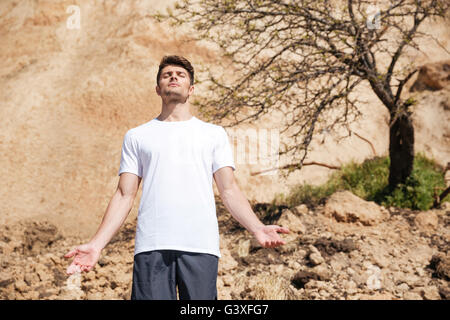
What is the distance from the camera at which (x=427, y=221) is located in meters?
6.68

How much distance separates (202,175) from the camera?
244 cm

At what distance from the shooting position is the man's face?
2.53 metres

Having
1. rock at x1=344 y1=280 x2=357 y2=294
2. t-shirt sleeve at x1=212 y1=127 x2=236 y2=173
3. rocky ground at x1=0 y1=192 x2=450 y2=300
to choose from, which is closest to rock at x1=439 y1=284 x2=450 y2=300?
rocky ground at x1=0 y1=192 x2=450 y2=300

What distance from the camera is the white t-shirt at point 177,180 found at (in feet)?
7.59

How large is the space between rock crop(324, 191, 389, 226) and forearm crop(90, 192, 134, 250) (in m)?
4.76

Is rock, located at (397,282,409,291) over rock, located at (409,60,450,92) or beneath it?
beneath

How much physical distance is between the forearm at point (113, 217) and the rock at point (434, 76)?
1044 centimetres

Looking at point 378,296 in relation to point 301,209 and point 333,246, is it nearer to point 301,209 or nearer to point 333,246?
point 333,246

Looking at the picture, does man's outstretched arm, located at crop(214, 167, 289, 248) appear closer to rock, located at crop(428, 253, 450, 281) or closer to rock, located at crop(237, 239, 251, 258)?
rock, located at crop(237, 239, 251, 258)

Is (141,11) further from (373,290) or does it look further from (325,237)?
(373,290)

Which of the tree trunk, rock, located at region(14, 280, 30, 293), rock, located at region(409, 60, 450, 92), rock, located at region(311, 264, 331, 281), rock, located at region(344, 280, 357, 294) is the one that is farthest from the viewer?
rock, located at region(409, 60, 450, 92)

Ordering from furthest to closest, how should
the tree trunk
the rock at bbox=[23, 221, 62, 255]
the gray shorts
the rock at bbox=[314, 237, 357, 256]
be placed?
1. the tree trunk
2. the rock at bbox=[23, 221, 62, 255]
3. the rock at bbox=[314, 237, 357, 256]
4. the gray shorts

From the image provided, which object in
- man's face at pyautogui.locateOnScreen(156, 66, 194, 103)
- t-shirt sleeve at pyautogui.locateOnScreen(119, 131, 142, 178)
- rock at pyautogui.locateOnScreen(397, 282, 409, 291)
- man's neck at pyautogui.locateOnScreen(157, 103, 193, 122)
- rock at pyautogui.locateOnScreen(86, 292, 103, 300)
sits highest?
man's face at pyautogui.locateOnScreen(156, 66, 194, 103)

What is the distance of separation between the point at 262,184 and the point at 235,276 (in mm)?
3200
